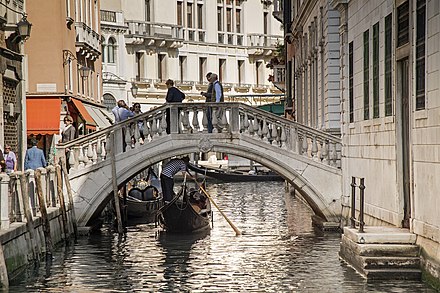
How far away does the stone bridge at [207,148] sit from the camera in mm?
21547

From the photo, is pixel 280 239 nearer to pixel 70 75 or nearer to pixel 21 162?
pixel 21 162

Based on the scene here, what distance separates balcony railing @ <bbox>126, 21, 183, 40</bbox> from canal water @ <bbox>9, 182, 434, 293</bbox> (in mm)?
29896

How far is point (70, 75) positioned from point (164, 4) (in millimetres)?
24952

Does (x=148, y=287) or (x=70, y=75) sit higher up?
(x=70, y=75)

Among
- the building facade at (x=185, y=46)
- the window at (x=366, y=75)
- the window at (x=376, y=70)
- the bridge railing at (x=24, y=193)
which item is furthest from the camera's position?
the building facade at (x=185, y=46)

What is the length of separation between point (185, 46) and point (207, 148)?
3688 centimetres

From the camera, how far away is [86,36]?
35.5 m

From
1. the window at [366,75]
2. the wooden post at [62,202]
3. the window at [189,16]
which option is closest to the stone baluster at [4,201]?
the wooden post at [62,202]

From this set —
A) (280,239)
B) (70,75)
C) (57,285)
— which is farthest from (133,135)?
(70,75)

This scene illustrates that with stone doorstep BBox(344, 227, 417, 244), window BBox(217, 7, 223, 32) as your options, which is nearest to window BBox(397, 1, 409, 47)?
stone doorstep BBox(344, 227, 417, 244)

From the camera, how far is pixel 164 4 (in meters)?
56.2

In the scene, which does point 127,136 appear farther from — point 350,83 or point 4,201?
point 4,201

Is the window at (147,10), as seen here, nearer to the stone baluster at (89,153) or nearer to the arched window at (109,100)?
the arched window at (109,100)

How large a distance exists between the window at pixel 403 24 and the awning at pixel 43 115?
1546cm
